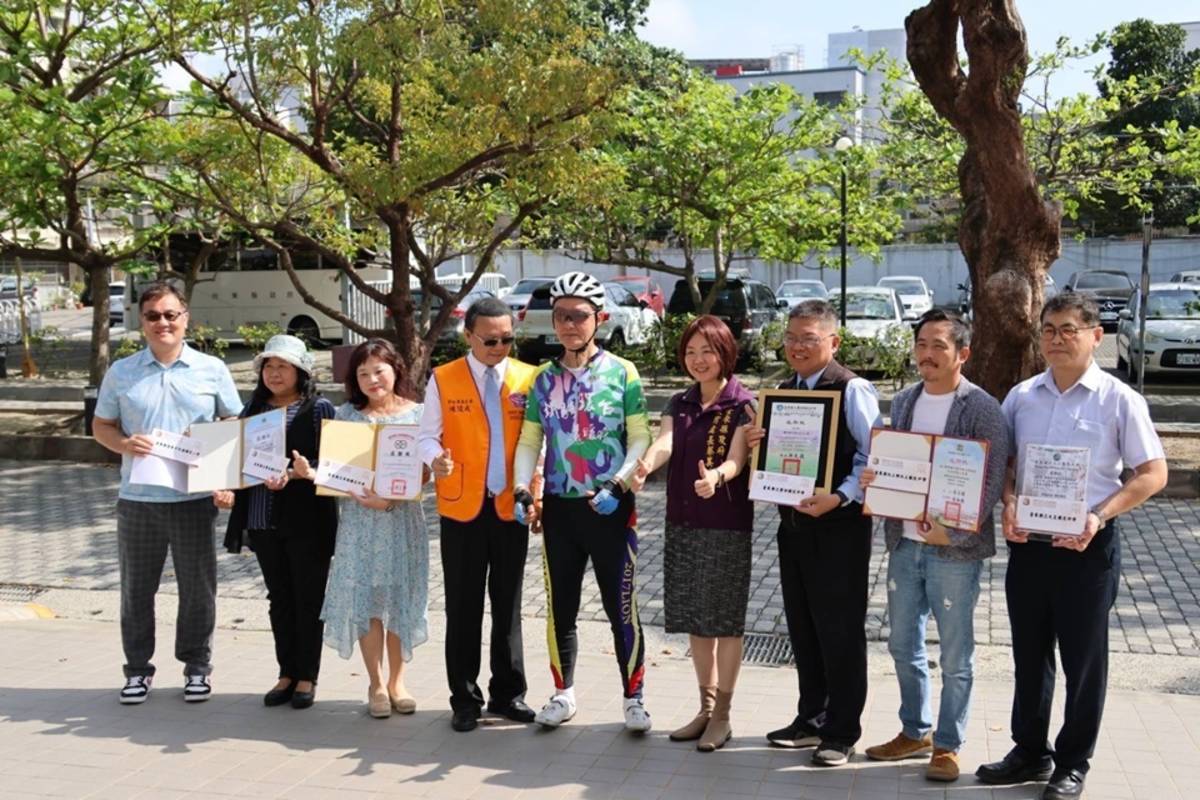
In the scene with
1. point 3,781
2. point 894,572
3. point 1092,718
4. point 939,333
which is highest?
point 939,333

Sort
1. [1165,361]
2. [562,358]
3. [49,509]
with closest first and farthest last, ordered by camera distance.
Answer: [562,358], [49,509], [1165,361]

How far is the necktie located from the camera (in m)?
5.36

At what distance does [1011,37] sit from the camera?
32.8ft

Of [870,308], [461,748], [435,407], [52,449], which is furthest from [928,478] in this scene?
[870,308]

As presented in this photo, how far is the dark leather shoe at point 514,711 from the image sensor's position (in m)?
5.52

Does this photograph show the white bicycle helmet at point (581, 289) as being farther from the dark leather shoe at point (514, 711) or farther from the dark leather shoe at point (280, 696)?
the dark leather shoe at point (280, 696)

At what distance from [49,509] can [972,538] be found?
8.90 m

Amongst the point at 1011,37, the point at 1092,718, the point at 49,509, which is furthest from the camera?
the point at 49,509

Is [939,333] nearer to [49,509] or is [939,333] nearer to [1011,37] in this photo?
[1011,37]

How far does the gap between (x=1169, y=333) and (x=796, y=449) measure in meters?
15.6

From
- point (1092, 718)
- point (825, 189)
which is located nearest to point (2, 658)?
point (1092, 718)

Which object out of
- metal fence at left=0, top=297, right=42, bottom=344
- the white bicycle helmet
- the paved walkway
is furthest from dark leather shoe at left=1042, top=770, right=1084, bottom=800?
metal fence at left=0, top=297, right=42, bottom=344

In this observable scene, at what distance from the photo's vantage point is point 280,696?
19.1 feet

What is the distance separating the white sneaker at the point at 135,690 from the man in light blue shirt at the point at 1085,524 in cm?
399
